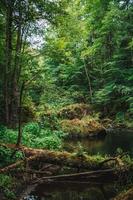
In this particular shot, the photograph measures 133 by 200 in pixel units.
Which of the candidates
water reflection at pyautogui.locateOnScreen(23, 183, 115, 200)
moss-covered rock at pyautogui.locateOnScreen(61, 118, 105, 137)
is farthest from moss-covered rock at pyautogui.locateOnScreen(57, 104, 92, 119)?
water reflection at pyautogui.locateOnScreen(23, 183, 115, 200)

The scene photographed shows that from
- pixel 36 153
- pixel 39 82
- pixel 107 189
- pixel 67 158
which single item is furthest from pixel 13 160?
pixel 39 82

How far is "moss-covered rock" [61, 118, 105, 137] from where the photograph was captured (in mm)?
23562

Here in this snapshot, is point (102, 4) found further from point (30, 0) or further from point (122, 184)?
point (122, 184)

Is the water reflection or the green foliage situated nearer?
the green foliage

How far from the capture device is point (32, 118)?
19.9m

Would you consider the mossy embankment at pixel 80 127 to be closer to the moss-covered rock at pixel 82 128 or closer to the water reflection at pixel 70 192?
the moss-covered rock at pixel 82 128

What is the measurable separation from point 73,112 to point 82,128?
169 inches

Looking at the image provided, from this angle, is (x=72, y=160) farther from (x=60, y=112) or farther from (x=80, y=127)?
(x=60, y=112)

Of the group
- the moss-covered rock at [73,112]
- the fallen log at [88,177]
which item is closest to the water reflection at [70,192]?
the fallen log at [88,177]

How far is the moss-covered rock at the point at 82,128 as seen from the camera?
23.6 m

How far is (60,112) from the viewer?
88.2 feet

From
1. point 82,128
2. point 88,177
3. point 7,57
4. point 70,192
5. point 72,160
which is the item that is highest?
point 7,57

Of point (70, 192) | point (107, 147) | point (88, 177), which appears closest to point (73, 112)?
point (107, 147)

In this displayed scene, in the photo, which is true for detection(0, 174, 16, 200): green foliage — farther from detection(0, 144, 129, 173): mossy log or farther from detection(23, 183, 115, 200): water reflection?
detection(0, 144, 129, 173): mossy log
